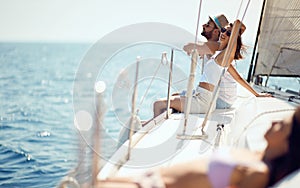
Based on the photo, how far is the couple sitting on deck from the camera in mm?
2971

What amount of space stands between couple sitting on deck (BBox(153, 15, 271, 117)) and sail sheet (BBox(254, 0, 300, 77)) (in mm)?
1035

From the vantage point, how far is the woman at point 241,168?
4.24 feet

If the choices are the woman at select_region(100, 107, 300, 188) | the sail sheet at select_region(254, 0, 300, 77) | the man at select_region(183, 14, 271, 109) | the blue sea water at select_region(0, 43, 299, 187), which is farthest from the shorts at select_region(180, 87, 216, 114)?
the woman at select_region(100, 107, 300, 188)

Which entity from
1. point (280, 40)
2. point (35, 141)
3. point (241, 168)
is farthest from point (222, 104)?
point (35, 141)

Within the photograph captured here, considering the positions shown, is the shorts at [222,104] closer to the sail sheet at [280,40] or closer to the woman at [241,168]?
the sail sheet at [280,40]

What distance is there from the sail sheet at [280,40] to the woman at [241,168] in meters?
2.76

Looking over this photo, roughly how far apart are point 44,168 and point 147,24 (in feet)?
10.1

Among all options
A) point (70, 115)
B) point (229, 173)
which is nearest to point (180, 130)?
point (229, 173)

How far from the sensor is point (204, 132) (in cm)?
250

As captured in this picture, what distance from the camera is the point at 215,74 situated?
3.04 metres

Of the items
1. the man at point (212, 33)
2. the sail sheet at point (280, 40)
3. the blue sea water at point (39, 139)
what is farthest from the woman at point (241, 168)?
the sail sheet at point (280, 40)

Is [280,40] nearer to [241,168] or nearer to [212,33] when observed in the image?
[212,33]

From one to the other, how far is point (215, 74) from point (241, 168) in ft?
5.89

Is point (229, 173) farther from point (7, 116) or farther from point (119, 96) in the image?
point (7, 116)
